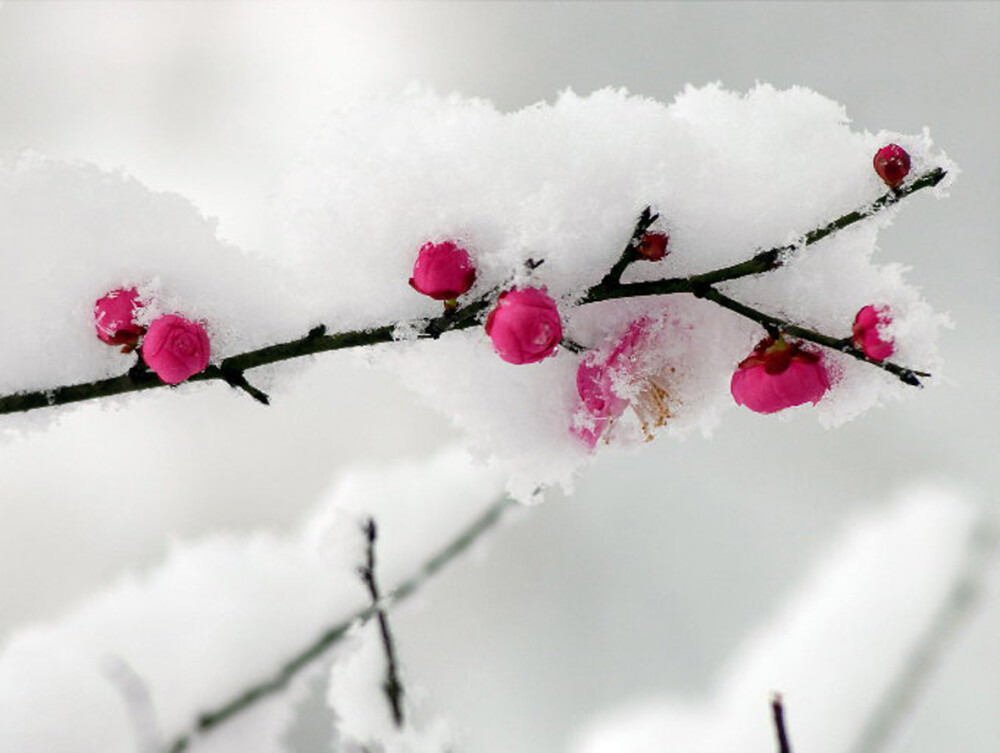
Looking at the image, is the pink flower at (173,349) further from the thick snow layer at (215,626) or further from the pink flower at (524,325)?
the thick snow layer at (215,626)

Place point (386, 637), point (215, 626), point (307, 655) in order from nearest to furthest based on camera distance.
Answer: point (386, 637) → point (307, 655) → point (215, 626)

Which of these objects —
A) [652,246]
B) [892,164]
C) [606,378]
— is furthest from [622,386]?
[892,164]

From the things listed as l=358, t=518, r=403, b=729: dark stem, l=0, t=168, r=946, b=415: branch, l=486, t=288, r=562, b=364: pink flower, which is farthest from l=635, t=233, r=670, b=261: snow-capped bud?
l=358, t=518, r=403, b=729: dark stem

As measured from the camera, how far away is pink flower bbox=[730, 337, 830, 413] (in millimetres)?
767

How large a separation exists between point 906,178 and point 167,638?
1315 millimetres

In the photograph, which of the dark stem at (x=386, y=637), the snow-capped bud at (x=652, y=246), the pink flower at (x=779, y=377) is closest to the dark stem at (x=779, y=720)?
the pink flower at (x=779, y=377)

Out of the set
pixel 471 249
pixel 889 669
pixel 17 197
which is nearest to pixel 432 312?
pixel 471 249

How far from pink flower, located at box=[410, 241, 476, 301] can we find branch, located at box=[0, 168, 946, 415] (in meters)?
0.02

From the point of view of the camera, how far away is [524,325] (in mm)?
691

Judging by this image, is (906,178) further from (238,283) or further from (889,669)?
(889,669)

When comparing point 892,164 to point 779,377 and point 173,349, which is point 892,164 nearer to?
point 779,377

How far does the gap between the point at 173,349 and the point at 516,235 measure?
310 millimetres

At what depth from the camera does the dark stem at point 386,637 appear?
3.54ft

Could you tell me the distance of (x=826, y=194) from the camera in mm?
818
